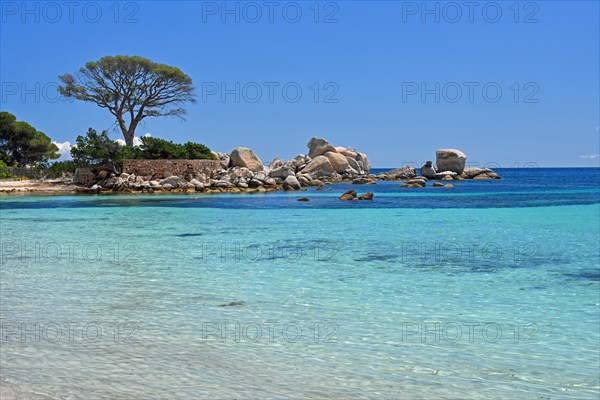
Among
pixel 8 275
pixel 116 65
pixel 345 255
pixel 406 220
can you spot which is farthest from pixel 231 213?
pixel 116 65

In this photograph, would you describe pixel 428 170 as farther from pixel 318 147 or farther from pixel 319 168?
pixel 319 168

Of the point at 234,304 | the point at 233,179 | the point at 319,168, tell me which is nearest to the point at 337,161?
the point at 319,168

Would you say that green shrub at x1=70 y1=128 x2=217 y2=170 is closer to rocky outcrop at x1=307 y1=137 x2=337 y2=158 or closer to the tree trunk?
the tree trunk

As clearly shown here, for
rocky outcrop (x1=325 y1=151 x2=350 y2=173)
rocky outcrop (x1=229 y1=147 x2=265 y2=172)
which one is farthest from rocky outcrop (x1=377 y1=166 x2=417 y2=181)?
rocky outcrop (x1=229 y1=147 x2=265 y2=172)

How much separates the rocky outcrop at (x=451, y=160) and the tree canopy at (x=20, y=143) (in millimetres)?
49981

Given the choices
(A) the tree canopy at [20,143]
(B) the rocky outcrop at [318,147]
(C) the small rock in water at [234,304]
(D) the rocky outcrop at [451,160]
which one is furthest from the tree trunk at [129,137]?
(C) the small rock in water at [234,304]

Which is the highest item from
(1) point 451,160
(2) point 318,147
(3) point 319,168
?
(2) point 318,147

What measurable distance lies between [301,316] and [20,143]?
197 feet

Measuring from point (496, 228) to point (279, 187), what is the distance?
2957cm

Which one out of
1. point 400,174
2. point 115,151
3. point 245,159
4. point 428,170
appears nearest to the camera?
point 115,151

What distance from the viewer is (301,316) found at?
823 cm

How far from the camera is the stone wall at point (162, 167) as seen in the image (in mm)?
47656

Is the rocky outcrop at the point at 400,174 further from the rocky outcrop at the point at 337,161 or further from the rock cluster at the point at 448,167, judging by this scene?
the rocky outcrop at the point at 337,161

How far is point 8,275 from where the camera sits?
38.0ft
